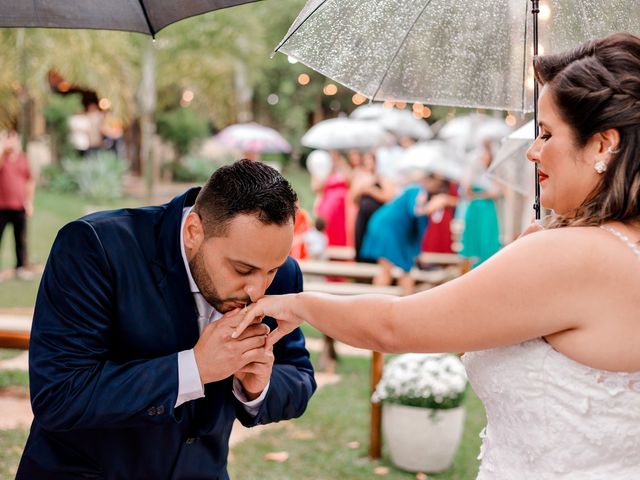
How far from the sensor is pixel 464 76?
3217 millimetres

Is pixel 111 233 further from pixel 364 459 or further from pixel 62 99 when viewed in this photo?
pixel 62 99

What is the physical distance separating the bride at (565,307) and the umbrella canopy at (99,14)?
138 cm

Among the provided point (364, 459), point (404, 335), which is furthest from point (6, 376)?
point (404, 335)

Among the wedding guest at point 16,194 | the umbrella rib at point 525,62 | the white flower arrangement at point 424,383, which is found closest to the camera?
the umbrella rib at point 525,62

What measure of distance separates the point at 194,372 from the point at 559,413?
945 mm

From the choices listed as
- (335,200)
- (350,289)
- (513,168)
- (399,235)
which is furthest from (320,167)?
(513,168)

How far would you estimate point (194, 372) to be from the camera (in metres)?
2.23

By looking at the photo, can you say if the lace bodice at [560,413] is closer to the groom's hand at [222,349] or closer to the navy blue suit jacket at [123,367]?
the groom's hand at [222,349]

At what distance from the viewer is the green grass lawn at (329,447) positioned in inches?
237

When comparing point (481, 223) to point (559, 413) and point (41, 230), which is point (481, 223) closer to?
point (559, 413)

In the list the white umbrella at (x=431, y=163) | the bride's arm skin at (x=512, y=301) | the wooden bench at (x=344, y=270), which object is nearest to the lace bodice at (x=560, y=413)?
the bride's arm skin at (x=512, y=301)

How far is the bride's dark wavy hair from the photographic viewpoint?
1.89 meters

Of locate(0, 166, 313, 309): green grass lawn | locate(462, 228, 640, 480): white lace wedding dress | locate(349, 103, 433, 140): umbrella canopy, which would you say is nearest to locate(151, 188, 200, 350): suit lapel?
locate(462, 228, 640, 480): white lace wedding dress

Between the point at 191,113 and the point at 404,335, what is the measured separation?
27622 mm
